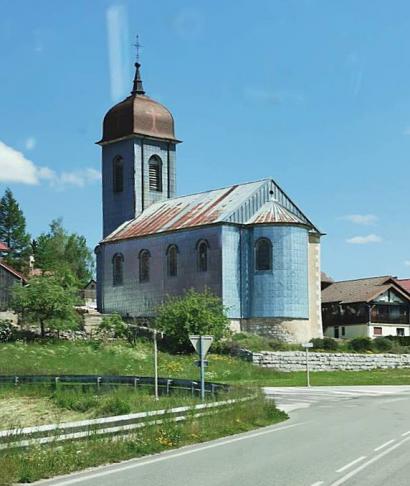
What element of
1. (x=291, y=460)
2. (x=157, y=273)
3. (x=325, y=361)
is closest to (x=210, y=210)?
(x=157, y=273)

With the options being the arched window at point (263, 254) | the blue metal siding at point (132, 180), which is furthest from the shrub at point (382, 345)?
the blue metal siding at point (132, 180)

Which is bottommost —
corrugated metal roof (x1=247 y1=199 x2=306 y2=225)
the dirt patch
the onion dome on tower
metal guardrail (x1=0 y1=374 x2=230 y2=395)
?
the dirt patch

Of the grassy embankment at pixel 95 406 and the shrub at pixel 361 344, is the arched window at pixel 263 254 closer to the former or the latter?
the shrub at pixel 361 344

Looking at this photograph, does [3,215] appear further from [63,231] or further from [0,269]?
[0,269]

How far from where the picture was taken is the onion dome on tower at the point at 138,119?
232 feet

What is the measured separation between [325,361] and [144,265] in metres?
18.3

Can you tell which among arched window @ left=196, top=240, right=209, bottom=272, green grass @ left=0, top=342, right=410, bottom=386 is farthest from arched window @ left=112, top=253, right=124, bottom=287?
green grass @ left=0, top=342, right=410, bottom=386

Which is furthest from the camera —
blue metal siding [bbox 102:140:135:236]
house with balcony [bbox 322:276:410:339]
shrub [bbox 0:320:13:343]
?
house with balcony [bbox 322:276:410:339]

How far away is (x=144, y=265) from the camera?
66.6m

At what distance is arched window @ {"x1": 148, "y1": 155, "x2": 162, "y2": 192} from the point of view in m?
71.5

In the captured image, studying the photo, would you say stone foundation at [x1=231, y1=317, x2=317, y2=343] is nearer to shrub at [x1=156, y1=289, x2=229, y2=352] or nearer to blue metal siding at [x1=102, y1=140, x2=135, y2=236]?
shrub at [x1=156, y1=289, x2=229, y2=352]

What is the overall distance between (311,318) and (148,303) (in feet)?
37.8

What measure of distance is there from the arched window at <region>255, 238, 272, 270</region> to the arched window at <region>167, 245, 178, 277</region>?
19.9 ft

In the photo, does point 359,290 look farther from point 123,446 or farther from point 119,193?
point 123,446
